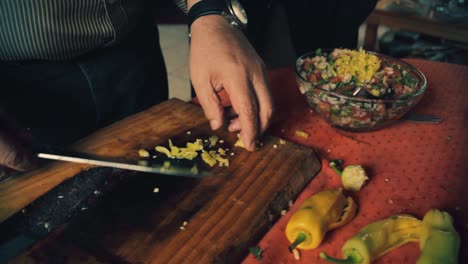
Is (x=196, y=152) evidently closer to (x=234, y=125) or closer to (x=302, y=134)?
(x=234, y=125)

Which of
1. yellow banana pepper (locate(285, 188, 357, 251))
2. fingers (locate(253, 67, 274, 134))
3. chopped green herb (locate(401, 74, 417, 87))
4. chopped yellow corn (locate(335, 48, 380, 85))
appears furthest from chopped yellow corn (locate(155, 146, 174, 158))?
chopped green herb (locate(401, 74, 417, 87))

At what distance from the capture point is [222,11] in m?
1.04

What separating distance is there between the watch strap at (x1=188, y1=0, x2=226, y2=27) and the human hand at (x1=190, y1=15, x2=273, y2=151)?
10 cm

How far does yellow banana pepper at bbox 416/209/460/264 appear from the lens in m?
0.62

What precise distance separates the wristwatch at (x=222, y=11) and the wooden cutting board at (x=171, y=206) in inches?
12.8

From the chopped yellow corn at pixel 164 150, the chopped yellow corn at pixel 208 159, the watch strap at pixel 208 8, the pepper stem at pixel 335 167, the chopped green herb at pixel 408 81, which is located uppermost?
the watch strap at pixel 208 8

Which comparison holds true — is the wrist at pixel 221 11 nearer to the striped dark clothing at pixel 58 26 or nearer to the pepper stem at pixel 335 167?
the striped dark clothing at pixel 58 26

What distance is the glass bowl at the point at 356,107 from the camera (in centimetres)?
92

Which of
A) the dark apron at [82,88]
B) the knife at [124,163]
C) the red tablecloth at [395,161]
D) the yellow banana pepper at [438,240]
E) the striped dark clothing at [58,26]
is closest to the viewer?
the yellow banana pepper at [438,240]

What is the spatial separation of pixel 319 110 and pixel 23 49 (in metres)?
0.82

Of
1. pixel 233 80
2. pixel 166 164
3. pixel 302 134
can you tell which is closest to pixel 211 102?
pixel 233 80

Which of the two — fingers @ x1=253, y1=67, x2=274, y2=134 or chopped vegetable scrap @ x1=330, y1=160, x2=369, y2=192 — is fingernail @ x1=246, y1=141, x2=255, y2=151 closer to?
fingers @ x1=253, y1=67, x2=274, y2=134

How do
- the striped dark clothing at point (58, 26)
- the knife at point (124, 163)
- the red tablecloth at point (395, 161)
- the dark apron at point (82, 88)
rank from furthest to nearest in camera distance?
the dark apron at point (82, 88) < the striped dark clothing at point (58, 26) < the knife at point (124, 163) < the red tablecloth at point (395, 161)

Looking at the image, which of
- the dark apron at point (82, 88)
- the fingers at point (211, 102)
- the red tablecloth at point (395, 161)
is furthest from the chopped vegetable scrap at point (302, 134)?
the dark apron at point (82, 88)
